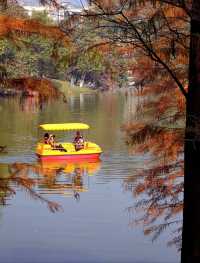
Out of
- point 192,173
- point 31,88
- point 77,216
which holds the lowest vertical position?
point 77,216

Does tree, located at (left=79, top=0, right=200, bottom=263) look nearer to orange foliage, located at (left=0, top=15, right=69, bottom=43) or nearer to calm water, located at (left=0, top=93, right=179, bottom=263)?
orange foliage, located at (left=0, top=15, right=69, bottom=43)

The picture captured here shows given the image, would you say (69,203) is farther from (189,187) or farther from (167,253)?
(189,187)

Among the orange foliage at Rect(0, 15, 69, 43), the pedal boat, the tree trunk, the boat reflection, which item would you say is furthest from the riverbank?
the pedal boat

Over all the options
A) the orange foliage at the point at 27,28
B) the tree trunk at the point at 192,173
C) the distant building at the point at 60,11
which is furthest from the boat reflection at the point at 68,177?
the tree trunk at the point at 192,173

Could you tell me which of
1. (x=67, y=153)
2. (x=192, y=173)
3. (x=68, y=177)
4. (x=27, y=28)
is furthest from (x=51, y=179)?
(x=192, y=173)

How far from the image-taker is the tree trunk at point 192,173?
23.4 ft

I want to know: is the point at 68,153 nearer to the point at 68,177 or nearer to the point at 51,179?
the point at 68,177

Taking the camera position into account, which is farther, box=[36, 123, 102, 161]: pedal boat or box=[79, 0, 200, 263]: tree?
box=[36, 123, 102, 161]: pedal boat

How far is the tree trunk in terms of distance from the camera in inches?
281

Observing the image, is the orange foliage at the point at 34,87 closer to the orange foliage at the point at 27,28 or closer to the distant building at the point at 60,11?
the orange foliage at the point at 27,28

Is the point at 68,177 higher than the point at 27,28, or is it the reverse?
the point at 27,28

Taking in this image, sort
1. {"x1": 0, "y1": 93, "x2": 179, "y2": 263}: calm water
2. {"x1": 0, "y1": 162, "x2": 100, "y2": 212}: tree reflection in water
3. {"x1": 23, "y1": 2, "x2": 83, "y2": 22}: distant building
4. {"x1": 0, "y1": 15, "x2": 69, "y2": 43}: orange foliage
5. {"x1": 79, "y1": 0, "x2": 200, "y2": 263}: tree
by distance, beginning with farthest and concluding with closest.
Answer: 1. {"x1": 0, "y1": 93, "x2": 179, "y2": 263}: calm water
2. {"x1": 0, "y1": 15, "x2": 69, "y2": 43}: orange foliage
3. {"x1": 23, "y1": 2, "x2": 83, "y2": 22}: distant building
4. {"x1": 0, "y1": 162, "x2": 100, "y2": 212}: tree reflection in water
5. {"x1": 79, "y1": 0, "x2": 200, "y2": 263}: tree

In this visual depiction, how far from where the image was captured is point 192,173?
725 cm

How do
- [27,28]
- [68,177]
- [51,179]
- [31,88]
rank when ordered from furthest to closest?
[68,177]
[51,179]
[27,28]
[31,88]
